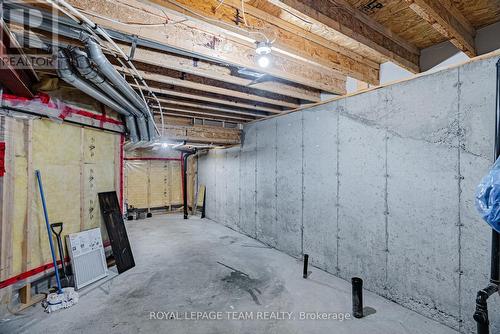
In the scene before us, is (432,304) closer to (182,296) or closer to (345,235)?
(345,235)

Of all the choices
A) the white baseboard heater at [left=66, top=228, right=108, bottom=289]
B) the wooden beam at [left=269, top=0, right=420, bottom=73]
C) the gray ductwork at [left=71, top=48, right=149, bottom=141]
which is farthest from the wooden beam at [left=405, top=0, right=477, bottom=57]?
the white baseboard heater at [left=66, top=228, right=108, bottom=289]

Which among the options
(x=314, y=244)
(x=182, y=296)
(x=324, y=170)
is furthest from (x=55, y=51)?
(x=314, y=244)

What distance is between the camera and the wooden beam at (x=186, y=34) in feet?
5.55

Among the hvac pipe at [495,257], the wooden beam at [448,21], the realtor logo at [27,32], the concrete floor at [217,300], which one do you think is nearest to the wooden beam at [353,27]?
the wooden beam at [448,21]

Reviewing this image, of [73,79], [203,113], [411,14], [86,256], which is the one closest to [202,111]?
[203,113]

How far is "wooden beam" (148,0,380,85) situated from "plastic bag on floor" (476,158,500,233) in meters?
1.57

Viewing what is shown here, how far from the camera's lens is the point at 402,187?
8.71ft

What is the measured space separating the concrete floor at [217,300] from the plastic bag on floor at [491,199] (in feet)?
4.65

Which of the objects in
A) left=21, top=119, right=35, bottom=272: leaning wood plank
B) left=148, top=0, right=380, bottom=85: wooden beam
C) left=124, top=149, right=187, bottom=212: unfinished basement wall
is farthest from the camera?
left=124, top=149, right=187, bottom=212: unfinished basement wall

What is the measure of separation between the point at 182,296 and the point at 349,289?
207cm

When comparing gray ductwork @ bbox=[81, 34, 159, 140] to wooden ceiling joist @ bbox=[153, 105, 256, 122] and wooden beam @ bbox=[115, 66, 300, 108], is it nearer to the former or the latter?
wooden beam @ bbox=[115, 66, 300, 108]

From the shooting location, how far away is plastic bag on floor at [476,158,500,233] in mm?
1482

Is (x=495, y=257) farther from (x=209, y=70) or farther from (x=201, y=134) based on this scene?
(x=201, y=134)

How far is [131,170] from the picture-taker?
25.7 feet
